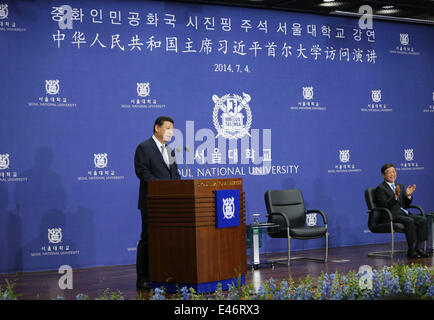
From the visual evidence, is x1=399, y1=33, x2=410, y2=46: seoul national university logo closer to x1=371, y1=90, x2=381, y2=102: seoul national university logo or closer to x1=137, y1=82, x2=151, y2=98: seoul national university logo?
x1=371, y1=90, x2=381, y2=102: seoul national university logo

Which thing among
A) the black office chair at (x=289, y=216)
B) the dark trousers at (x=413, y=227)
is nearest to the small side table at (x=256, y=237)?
the black office chair at (x=289, y=216)

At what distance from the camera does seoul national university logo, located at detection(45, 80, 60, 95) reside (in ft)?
23.6

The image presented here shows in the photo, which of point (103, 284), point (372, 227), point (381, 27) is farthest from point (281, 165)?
point (103, 284)

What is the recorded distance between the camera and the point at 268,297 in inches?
130

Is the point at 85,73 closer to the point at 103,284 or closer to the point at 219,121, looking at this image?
the point at 219,121

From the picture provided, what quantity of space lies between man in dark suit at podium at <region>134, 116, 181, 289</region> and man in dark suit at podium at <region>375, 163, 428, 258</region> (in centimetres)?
339

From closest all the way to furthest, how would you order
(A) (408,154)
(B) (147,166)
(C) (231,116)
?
1. (B) (147,166)
2. (C) (231,116)
3. (A) (408,154)

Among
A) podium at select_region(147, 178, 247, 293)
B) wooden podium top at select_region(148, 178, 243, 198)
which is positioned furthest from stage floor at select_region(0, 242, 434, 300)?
wooden podium top at select_region(148, 178, 243, 198)

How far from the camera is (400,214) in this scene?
766 centimetres

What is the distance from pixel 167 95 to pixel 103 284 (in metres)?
2.87

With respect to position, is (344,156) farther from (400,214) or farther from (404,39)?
(404,39)

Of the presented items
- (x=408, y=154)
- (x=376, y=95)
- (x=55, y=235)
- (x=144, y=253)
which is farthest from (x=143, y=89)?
(x=408, y=154)

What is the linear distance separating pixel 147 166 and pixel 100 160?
7.46 feet

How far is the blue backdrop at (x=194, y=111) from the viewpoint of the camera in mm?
7125
